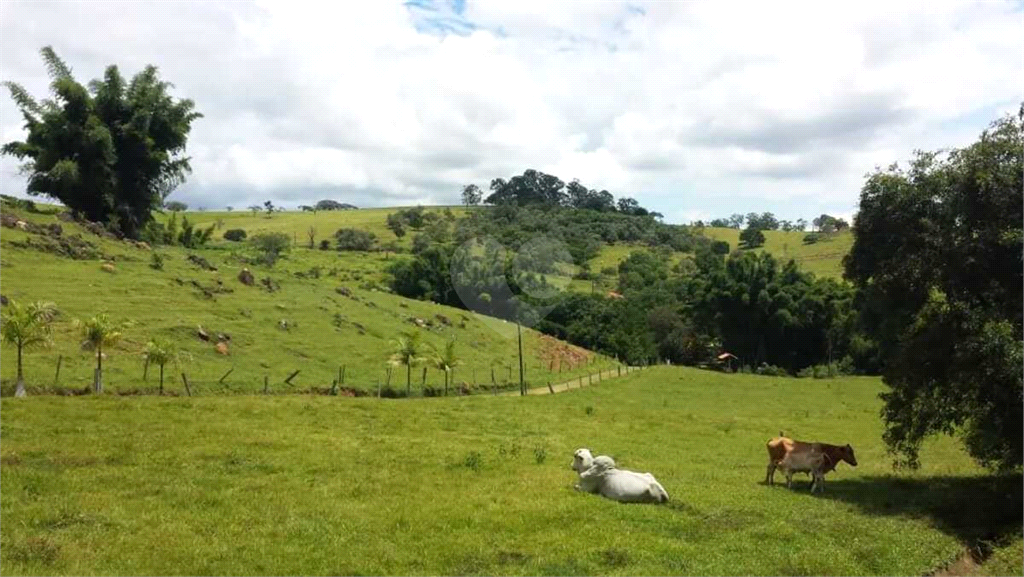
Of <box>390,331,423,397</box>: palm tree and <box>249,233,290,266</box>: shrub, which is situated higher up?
<box>249,233,290,266</box>: shrub

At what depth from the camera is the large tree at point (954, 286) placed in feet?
49.8

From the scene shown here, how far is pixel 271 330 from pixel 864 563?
3974cm

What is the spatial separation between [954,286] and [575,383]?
3699 centimetres

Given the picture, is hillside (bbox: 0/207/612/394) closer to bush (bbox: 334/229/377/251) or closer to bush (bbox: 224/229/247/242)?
bush (bbox: 334/229/377/251)

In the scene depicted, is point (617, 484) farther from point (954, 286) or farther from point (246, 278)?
point (246, 278)

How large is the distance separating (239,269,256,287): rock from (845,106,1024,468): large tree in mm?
45009

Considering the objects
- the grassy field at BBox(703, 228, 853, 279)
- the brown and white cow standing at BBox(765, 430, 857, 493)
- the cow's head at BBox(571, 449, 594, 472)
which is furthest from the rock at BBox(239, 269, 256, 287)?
the grassy field at BBox(703, 228, 853, 279)

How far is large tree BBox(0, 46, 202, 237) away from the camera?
59844 mm

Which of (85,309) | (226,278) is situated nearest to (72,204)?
(226,278)

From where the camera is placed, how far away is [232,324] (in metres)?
44.9

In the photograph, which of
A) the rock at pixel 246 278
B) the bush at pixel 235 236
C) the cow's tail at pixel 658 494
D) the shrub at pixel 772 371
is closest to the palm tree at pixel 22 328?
the cow's tail at pixel 658 494

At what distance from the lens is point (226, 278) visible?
5456 centimetres

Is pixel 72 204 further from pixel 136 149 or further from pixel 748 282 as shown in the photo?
pixel 748 282

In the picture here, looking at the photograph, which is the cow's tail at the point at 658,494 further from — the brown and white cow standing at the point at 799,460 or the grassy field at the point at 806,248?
the grassy field at the point at 806,248
